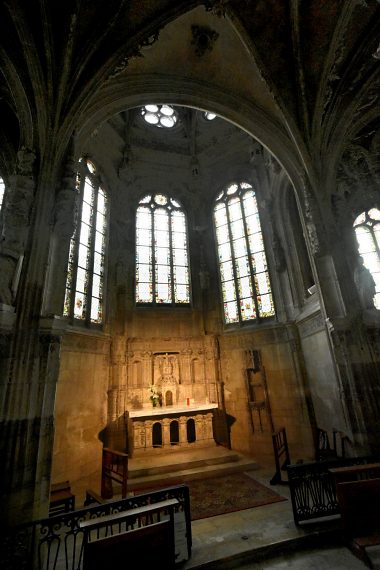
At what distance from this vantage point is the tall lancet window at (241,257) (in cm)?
1011

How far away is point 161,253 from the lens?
11250 mm

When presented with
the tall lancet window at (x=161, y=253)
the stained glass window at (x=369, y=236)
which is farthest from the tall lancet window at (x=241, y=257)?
the stained glass window at (x=369, y=236)

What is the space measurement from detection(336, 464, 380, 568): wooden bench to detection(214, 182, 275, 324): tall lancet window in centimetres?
592

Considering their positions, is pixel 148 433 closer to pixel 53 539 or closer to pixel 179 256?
pixel 53 539

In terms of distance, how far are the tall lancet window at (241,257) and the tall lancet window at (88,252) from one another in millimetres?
4573

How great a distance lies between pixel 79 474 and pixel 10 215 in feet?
21.1

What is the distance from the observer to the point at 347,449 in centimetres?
601

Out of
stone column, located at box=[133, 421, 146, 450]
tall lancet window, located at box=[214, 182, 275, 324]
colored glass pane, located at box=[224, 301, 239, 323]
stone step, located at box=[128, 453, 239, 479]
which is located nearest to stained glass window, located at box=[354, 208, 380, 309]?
tall lancet window, located at box=[214, 182, 275, 324]

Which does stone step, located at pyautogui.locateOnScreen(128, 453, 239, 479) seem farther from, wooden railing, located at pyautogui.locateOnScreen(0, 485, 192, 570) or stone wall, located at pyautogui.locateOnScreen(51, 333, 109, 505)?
wooden railing, located at pyautogui.locateOnScreen(0, 485, 192, 570)

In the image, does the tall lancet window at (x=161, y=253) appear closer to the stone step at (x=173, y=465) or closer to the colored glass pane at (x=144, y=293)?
the colored glass pane at (x=144, y=293)

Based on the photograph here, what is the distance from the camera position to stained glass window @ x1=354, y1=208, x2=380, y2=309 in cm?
762

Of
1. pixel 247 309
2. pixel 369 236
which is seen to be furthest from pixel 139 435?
pixel 369 236

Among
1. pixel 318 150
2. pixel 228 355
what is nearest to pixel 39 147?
pixel 318 150

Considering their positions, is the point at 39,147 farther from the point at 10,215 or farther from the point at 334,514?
the point at 334,514
